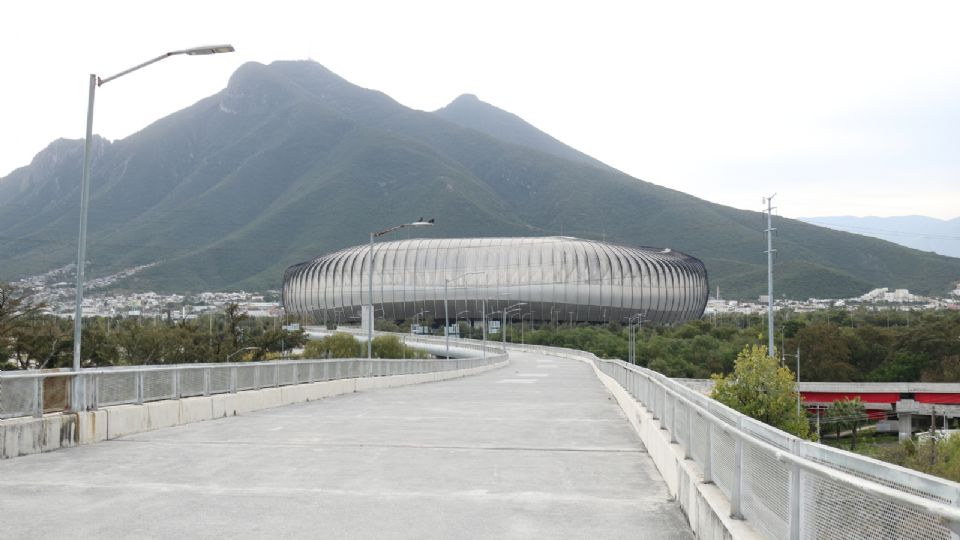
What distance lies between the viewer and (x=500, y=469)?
13133 mm

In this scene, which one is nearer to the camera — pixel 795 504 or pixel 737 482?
pixel 795 504

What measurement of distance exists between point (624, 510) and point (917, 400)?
89.4 meters

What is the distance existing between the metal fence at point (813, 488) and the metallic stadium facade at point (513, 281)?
15581cm

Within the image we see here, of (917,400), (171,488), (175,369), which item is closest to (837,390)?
(917,400)

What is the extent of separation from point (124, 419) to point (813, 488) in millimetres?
14255

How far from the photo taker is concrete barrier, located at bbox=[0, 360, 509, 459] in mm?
14078

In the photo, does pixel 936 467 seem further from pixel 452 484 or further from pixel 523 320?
pixel 523 320

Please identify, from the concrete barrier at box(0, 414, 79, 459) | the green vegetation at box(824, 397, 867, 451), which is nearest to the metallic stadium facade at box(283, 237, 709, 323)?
the green vegetation at box(824, 397, 867, 451)

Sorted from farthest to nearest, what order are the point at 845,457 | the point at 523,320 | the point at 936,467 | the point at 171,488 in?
the point at 523,320
the point at 936,467
the point at 171,488
the point at 845,457

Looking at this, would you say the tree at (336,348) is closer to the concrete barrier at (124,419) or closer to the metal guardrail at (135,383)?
the metal guardrail at (135,383)

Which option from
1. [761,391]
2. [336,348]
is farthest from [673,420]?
[336,348]

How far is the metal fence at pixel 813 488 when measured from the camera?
410 cm

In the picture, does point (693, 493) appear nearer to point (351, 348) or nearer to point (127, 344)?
point (127, 344)

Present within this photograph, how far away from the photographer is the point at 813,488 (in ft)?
Result: 17.8
